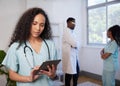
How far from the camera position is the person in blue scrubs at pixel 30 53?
1090mm

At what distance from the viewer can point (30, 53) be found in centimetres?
111

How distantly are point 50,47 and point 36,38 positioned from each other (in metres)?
0.12

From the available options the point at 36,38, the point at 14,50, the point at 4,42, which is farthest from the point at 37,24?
the point at 4,42

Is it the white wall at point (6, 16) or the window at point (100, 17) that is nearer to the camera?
the white wall at point (6, 16)

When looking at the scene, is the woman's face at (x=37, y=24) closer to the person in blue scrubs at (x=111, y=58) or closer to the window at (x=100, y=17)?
the person in blue scrubs at (x=111, y=58)

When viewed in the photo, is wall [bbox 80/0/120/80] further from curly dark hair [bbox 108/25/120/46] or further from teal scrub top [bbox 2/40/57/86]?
teal scrub top [bbox 2/40/57/86]

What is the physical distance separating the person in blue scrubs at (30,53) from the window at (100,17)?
3130 mm

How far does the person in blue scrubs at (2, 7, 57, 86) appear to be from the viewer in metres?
1.09

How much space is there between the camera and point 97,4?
4.38 meters

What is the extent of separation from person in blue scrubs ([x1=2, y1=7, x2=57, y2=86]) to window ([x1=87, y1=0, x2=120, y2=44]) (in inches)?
123

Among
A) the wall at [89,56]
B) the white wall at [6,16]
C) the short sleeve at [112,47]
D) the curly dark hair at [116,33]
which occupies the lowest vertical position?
the wall at [89,56]

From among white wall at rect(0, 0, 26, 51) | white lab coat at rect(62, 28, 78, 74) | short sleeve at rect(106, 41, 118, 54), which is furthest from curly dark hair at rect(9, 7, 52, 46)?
white wall at rect(0, 0, 26, 51)

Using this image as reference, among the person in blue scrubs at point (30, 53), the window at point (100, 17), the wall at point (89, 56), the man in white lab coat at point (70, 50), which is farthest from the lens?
the wall at point (89, 56)

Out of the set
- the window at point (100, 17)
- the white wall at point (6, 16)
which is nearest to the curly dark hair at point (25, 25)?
the white wall at point (6, 16)
